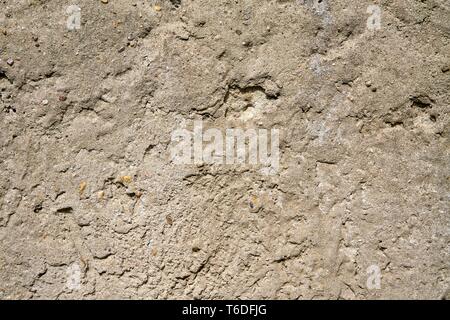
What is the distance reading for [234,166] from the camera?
1.48 m

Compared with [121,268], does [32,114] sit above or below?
above

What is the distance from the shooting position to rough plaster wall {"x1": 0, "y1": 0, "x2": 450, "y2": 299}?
146cm

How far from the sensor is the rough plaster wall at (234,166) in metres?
1.46

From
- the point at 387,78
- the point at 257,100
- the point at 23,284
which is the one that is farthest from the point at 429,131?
the point at 23,284

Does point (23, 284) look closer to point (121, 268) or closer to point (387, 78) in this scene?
point (121, 268)

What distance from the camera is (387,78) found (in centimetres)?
147

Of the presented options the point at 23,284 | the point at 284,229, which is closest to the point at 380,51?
the point at 284,229

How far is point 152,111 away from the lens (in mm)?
1467

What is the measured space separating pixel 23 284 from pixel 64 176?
299mm
